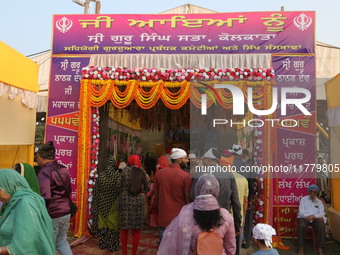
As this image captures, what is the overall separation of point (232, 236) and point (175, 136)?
9.23 meters

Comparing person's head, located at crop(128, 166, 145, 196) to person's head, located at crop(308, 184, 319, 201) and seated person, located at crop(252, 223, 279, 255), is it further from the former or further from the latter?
person's head, located at crop(308, 184, 319, 201)

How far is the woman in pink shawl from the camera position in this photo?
2594 millimetres

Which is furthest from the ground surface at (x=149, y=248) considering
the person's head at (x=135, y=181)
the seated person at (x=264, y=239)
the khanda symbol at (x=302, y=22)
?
the khanda symbol at (x=302, y=22)

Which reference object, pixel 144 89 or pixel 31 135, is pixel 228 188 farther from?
pixel 31 135

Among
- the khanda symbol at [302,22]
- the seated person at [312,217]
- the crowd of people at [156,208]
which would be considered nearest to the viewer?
the crowd of people at [156,208]

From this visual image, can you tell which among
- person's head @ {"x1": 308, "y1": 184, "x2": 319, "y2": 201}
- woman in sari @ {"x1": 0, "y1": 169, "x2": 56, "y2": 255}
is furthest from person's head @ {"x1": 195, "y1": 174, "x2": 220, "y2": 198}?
person's head @ {"x1": 308, "y1": 184, "x2": 319, "y2": 201}

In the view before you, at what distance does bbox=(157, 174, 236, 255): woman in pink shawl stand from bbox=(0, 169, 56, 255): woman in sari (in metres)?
0.85

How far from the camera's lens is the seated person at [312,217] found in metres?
5.87

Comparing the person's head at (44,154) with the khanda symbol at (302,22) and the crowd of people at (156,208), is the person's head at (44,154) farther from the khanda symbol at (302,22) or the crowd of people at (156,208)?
the khanda symbol at (302,22)

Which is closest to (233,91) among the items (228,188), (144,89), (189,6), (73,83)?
(144,89)

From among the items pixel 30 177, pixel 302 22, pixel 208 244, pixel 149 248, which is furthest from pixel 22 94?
pixel 302 22

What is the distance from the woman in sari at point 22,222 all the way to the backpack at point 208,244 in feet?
3.36

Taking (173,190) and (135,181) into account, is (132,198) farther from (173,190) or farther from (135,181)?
(173,190)

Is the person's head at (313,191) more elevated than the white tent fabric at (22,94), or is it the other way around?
the white tent fabric at (22,94)
